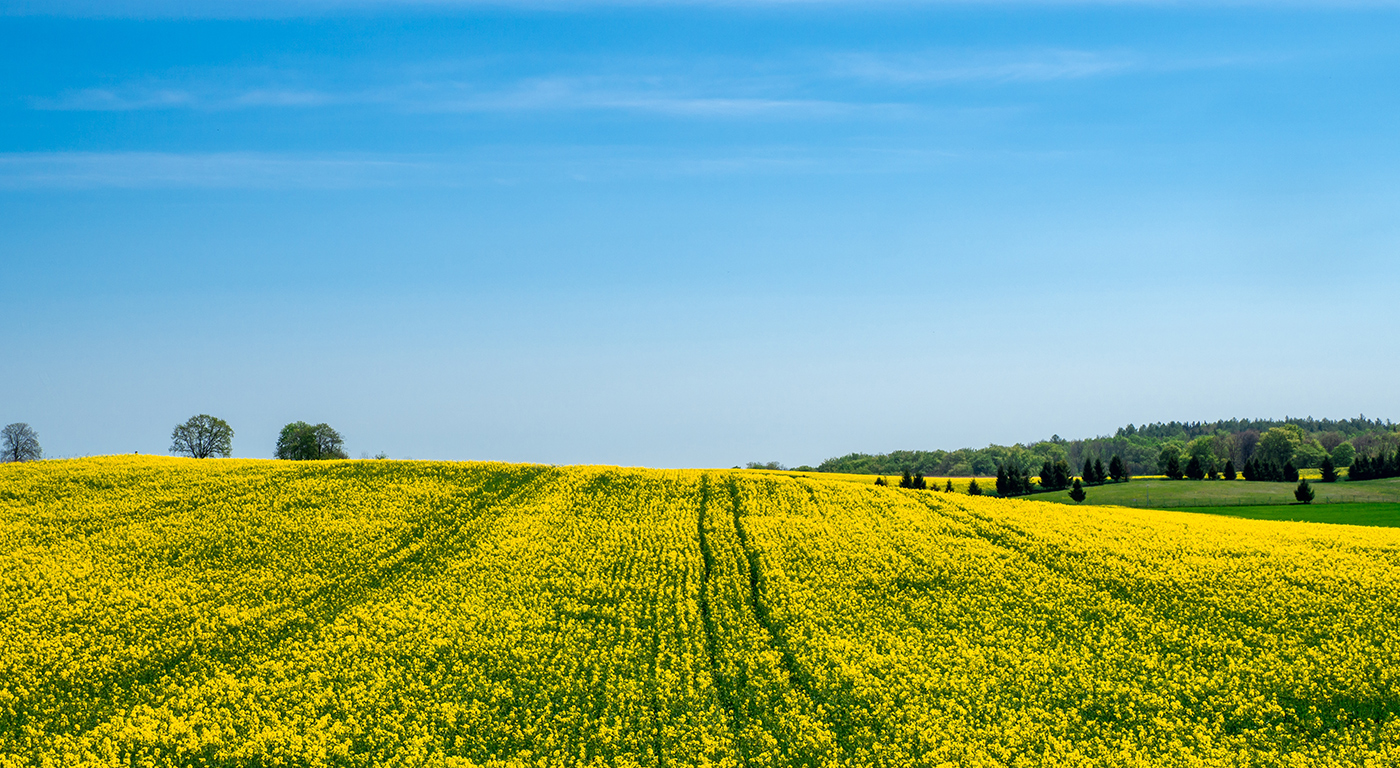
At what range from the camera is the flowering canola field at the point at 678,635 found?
2848cm

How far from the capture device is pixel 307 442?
116062mm

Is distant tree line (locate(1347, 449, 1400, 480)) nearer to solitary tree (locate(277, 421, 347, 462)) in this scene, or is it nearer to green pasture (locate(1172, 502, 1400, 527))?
green pasture (locate(1172, 502, 1400, 527))

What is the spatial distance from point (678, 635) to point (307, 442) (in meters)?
94.8

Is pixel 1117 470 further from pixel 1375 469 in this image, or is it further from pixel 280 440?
pixel 280 440

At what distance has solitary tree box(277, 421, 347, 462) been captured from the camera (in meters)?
115

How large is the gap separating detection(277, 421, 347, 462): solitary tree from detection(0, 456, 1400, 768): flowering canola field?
60.0 metres

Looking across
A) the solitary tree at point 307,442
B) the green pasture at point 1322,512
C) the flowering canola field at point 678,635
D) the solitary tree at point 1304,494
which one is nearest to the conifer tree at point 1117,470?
the green pasture at point 1322,512

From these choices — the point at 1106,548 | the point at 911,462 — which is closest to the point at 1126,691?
the point at 1106,548

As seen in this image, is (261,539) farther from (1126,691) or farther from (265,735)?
(1126,691)

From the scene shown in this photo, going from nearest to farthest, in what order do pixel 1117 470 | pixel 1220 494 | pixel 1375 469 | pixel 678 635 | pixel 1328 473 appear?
pixel 678 635, pixel 1220 494, pixel 1328 473, pixel 1375 469, pixel 1117 470

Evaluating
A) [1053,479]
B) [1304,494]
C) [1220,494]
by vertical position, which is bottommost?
[1220,494]

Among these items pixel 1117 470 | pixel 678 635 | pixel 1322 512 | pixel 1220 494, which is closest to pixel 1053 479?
pixel 1117 470

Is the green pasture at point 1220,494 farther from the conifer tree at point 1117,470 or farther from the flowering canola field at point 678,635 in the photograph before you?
the flowering canola field at point 678,635

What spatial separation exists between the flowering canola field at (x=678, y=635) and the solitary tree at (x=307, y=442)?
60050 mm
